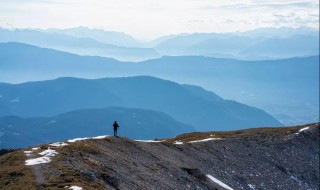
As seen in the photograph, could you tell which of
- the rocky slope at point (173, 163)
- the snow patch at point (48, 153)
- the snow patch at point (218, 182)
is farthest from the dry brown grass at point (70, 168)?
the snow patch at point (218, 182)

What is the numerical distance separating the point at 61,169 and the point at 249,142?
5258cm

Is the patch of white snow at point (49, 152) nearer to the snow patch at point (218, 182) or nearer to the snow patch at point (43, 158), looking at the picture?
the snow patch at point (43, 158)

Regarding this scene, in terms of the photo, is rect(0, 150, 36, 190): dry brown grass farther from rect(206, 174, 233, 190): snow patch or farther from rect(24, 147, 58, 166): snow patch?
rect(206, 174, 233, 190): snow patch

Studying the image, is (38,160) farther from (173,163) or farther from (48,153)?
(173,163)

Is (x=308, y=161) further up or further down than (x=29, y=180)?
further down

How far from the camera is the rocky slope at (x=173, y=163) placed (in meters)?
43.1

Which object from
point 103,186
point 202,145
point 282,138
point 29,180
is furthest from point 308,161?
point 29,180

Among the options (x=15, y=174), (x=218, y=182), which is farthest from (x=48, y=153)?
(x=218, y=182)

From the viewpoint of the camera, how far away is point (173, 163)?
6256 centimetres

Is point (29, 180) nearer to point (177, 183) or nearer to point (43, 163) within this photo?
point (43, 163)

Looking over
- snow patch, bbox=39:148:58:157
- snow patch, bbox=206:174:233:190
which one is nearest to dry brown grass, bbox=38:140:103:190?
snow patch, bbox=39:148:58:157

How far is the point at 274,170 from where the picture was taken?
252ft

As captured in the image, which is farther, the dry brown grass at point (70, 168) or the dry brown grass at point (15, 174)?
the dry brown grass at point (70, 168)

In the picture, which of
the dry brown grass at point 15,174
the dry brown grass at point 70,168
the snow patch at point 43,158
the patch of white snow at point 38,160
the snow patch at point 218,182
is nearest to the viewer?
the dry brown grass at point 15,174
